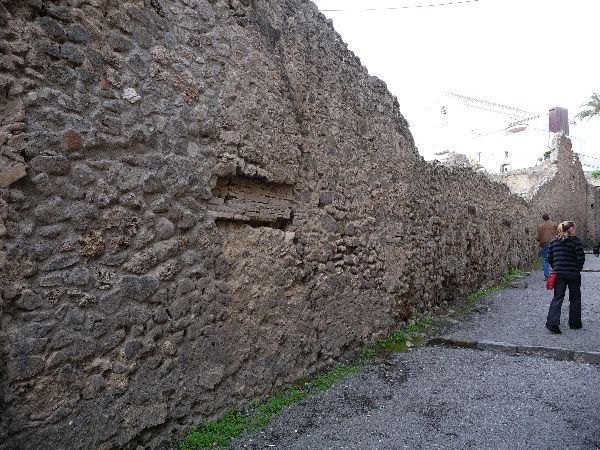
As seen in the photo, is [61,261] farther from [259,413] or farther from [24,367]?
[259,413]

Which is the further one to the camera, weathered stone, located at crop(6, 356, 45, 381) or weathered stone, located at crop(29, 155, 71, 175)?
weathered stone, located at crop(29, 155, 71, 175)

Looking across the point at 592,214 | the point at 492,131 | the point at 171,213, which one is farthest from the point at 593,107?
the point at 171,213

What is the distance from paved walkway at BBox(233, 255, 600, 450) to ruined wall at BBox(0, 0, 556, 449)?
51 cm

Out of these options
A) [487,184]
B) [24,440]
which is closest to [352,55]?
[24,440]

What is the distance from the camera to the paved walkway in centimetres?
304

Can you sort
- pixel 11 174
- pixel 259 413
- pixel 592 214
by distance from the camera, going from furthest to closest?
pixel 592 214 → pixel 259 413 → pixel 11 174

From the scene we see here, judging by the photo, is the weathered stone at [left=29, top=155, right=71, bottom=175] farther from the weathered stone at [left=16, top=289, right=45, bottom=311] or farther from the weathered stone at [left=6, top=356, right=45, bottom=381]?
the weathered stone at [left=6, top=356, right=45, bottom=381]

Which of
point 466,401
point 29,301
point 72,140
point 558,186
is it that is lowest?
point 466,401

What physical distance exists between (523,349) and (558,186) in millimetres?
12579

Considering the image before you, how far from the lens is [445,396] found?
377cm

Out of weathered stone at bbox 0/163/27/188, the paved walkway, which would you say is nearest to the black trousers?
the paved walkway

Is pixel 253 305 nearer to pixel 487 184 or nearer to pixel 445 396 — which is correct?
→ pixel 445 396

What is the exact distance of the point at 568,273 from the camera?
18.5ft

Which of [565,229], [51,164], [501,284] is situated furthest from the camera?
[501,284]
